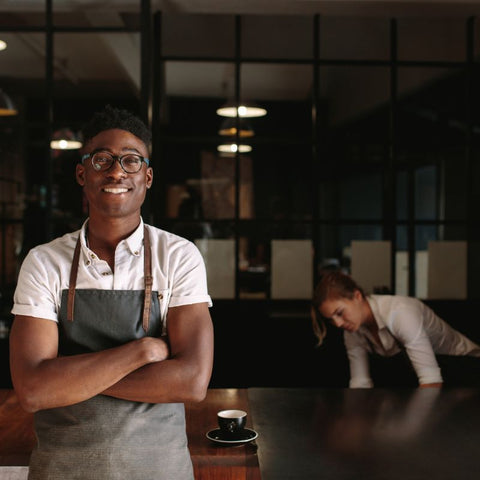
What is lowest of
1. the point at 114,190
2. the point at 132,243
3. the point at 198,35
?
the point at 132,243

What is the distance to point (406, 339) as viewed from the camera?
3059mm

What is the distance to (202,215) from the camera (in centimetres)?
446

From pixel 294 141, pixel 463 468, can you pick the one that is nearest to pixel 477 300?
pixel 294 141

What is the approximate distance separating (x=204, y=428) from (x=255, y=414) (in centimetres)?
24

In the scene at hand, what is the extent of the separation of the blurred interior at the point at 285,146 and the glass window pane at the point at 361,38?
0.01 m

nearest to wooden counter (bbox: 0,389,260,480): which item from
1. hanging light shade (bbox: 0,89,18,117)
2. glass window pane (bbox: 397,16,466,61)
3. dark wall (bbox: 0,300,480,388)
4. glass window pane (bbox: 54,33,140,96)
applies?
dark wall (bbox: 0,300,480,388)

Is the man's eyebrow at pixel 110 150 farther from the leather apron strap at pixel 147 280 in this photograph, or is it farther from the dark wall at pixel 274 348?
the dark wall at pixel 274 348

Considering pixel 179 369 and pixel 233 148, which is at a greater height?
pixel 233 148

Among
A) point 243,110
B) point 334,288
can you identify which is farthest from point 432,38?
point 334,288

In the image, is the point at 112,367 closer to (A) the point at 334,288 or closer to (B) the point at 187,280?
(B) the point at 187,280

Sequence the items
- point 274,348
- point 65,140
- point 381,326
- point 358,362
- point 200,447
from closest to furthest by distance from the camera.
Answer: point 200,447 < point 381,326 < point 358,362 < point 65,140 < point 274,348

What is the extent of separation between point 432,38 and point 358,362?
2.58 meters

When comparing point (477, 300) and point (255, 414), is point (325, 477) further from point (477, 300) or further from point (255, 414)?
point (477, 300)

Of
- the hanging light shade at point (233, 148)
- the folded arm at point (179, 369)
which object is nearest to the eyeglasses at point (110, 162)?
the folded arm at point (179, 369)
